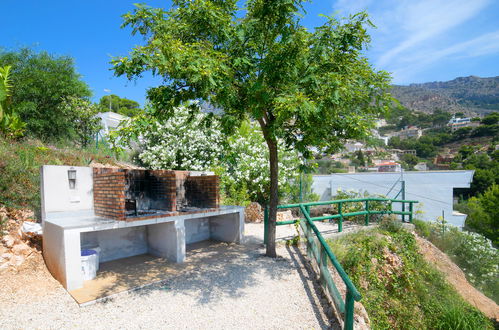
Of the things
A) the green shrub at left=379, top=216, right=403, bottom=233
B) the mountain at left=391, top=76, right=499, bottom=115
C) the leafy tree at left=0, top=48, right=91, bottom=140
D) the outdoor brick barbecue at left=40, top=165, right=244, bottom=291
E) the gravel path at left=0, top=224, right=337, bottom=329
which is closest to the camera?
the gravel path at left=0, top=224, right=337, bottom=329

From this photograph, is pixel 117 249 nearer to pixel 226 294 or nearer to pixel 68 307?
pixel 68 307

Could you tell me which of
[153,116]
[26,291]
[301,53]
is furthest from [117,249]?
[301,53]

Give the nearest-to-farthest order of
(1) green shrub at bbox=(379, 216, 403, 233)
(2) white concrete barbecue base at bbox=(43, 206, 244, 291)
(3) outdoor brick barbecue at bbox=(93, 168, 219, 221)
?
(2) white concrete barbecue base at bbox=(43, 206, 244, 291) → (3) outdoor brick barbecue at bbox=(93, 168, 219, 221) → (1) green shrub at bbox=(379, 216, 403, 233)

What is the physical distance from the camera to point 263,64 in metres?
4.77

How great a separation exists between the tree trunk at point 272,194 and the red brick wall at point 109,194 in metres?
2.85

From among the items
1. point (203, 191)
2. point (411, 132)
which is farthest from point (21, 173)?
point (411, 132)

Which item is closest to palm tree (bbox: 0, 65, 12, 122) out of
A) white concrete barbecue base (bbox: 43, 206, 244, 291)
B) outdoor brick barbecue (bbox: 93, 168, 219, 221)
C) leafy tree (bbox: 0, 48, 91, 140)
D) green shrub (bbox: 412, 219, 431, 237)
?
leafy tree (bbox: 0, 48, 91, 140)

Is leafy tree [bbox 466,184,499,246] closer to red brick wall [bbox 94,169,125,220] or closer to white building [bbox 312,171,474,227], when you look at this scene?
white building [bbox 312,171,474,227]

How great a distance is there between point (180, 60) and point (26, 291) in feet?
13.9

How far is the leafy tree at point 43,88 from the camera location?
11.1 metres

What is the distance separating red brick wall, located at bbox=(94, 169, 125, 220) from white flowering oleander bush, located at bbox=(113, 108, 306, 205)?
16.0 feet

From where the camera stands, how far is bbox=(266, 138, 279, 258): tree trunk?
607cm

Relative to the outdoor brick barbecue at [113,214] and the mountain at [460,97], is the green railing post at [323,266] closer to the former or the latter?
the outdoor brick barbecue at [113,214]

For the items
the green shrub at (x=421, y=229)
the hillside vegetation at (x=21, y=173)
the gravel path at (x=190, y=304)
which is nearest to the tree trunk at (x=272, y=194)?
the gravel path at (x=190, y=304)
